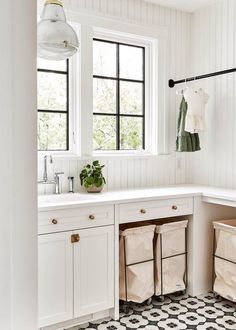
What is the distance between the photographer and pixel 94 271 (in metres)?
2.45

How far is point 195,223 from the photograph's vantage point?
2.99 meters

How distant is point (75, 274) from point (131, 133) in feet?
5.22

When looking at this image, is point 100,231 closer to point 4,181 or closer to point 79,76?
point 79,76

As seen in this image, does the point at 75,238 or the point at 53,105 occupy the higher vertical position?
the point at 53,105

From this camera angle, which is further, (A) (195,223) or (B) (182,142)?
(B) (182,142)

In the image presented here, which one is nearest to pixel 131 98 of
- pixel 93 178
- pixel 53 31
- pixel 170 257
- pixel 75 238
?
pixel 93 178

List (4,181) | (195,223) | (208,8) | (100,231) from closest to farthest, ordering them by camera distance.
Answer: (4,181), (100,231), (195,223), (208,8)

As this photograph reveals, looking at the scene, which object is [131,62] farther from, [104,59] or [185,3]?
[185,3]

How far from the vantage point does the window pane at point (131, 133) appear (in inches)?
135

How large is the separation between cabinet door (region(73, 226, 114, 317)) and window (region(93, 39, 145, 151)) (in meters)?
1.04

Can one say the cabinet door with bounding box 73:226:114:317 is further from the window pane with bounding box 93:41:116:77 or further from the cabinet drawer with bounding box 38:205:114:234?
the window pane with bounding box 93:41:116:77

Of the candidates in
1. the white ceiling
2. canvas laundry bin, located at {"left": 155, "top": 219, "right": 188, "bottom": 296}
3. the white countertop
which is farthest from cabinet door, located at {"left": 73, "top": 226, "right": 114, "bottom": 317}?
the white ceiling

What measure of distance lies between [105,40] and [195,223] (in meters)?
1.85

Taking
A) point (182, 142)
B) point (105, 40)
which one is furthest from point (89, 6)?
point (182, 142)
